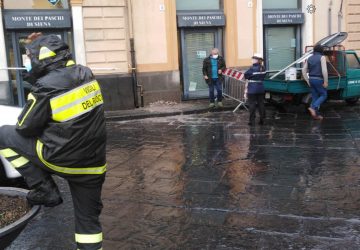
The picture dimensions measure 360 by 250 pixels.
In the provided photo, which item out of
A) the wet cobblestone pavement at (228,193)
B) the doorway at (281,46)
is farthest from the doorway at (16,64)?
the doorway at (281,46)

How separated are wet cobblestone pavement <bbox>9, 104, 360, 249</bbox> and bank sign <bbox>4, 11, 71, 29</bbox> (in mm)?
5058

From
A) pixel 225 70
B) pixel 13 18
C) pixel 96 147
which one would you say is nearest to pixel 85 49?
pixel 13 18

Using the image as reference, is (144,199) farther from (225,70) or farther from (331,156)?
(225,70)

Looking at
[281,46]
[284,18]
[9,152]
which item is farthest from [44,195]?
[281,46]

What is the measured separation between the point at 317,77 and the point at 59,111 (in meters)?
9.44

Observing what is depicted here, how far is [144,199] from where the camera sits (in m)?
5.89

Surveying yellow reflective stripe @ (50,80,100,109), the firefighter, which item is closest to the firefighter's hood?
the firefighter

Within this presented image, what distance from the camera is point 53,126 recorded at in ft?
10.9

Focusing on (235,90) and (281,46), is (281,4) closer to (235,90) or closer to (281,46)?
(281,46)

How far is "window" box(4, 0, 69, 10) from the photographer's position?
13.7 meters

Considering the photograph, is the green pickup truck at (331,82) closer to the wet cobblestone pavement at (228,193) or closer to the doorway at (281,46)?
the wet cobblestone pavement at (228,193)

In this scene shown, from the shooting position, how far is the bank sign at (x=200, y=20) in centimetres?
1558

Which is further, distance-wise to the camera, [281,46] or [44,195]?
[281,46]

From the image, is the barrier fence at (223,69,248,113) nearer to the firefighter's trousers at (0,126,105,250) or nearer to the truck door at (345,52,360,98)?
the truck door at (345,52,360,98)
